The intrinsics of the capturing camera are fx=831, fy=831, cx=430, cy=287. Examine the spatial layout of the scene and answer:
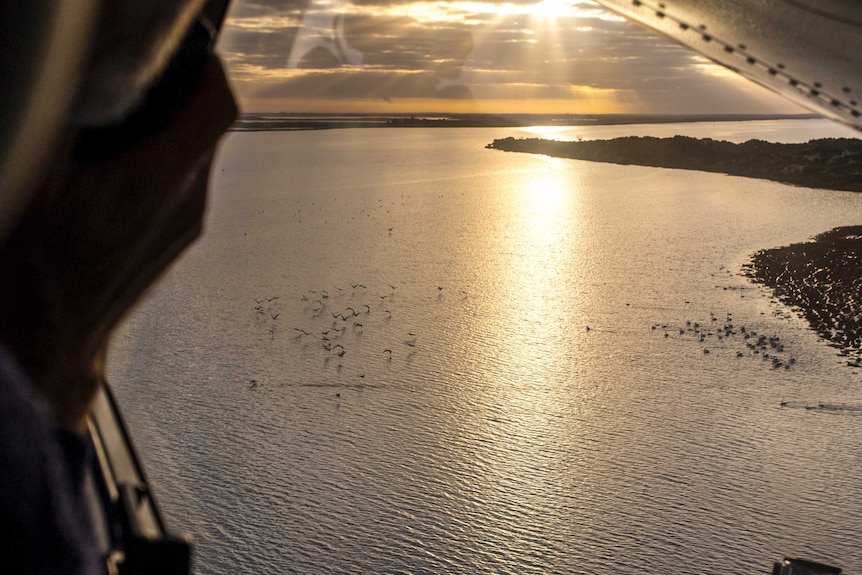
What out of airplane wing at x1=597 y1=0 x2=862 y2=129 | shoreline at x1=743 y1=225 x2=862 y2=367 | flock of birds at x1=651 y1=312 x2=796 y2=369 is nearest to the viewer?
airplane wing at x1=597 y1=0 x2=862 y2=129

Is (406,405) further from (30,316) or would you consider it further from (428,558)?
(30,316)

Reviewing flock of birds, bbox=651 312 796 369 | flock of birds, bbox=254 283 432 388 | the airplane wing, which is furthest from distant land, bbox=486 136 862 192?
the airplane wing

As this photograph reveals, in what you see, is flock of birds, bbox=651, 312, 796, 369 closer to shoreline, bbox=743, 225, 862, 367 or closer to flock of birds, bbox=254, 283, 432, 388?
shoreline, bbox=743, 225, 862, 367

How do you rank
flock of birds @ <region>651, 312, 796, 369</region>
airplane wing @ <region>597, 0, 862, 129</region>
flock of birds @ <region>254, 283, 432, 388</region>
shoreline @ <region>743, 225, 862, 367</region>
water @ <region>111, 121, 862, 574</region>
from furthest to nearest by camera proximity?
shoreline @ <region>743, 225, 862, 367</region> < flock of birds @ <region>651, 312, 796, 369</region> < flock of birds @ <region>254, 283, 432, 388</region> < water @ <region>111, 121, 862, 574</region> < airplane wing @ <region>597, 0, 862, 129</region>

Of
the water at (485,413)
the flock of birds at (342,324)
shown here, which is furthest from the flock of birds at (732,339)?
the flock of birds at (342,324)

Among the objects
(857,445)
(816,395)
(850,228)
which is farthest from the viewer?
(850,228)

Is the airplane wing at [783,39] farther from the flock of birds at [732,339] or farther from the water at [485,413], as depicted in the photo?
the flock of birds at [732,339]

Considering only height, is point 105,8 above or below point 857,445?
above

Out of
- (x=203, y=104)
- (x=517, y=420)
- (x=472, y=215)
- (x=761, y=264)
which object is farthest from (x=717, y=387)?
(x=472, y=215)

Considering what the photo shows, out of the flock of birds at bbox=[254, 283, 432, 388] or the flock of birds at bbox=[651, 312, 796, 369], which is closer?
A: the flock of birds at bbox=[254, 283, 432, 388]
